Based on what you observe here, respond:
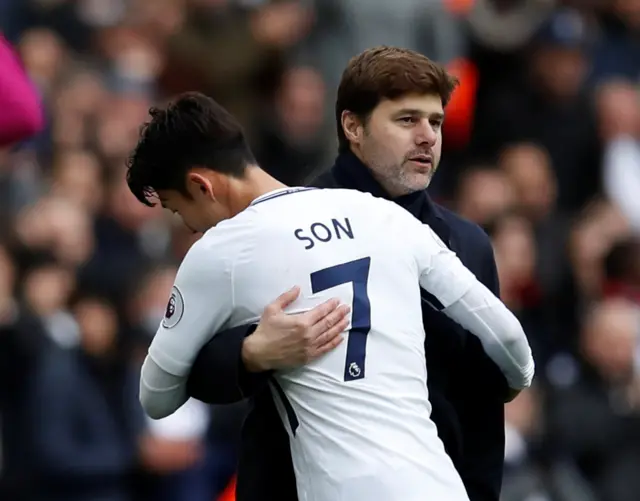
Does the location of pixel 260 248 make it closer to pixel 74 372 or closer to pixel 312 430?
pixel 312 430

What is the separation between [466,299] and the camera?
4648mm

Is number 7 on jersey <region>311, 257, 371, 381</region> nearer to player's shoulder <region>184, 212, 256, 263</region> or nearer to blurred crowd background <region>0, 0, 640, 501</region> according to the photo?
player's shoulder <region>184, 212, 256, 263</region>

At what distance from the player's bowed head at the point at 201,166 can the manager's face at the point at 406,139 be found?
364 millimetres

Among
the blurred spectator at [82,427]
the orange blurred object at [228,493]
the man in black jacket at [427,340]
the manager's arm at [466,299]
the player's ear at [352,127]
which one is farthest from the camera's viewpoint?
the blurred spectator at [82,427]

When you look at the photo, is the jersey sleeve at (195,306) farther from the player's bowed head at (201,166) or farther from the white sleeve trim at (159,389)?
the player's bowed head at (201,166)

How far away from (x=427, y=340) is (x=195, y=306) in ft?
2.38

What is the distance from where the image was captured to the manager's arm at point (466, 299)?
4.61 meters

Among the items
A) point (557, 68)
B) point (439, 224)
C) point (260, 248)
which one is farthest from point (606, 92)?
point (260, 248)

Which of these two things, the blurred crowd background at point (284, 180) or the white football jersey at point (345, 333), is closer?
the white football jersey at point (345, 333)

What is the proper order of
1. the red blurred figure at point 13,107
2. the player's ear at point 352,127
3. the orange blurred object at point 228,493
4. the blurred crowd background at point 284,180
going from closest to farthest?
the player's ear at point 352,127, the red blurred figure at point 13,107, the orange blurred object at point 228,493, the blurred crowd background at point 284,180

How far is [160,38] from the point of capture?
37.8 feet

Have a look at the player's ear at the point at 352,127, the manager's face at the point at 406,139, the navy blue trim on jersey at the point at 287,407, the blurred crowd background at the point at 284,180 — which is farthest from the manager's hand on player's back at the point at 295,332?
the blurred crowd background at the point at 284,180

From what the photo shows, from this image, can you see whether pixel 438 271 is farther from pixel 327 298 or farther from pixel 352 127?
pixel 352 127

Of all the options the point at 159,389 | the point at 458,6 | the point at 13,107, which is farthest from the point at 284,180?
the point at 159,389
